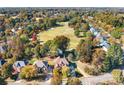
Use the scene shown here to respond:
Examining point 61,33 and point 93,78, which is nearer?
point 93,78

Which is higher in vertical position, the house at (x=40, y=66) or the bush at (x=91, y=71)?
the house at (x=40, y=66)

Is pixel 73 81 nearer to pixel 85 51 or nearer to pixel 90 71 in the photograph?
pixel 90 71

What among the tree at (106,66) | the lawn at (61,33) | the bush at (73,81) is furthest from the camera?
the lawn at (61,33)

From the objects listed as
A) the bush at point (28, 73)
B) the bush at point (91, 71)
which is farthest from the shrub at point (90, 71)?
the bush at point (28, 73)

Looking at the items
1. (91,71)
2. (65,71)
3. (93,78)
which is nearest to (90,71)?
(91,71)

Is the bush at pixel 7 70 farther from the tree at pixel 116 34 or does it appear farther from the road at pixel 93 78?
the tree at pixel 116 34

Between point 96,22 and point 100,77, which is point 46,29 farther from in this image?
point 100,77

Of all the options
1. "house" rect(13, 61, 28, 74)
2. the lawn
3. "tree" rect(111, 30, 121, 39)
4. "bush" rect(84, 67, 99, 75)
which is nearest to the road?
"bush" rect(84, 67, 99, 75)
